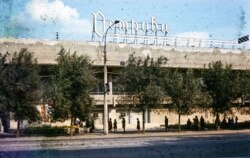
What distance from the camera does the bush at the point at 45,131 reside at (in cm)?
3805

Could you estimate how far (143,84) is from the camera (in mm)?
41812

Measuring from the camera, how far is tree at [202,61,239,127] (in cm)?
4506

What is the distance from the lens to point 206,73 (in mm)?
46312

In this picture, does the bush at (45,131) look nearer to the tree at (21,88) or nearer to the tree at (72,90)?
the tree at (72,90)

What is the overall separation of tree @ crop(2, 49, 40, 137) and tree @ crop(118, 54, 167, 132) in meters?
8.76

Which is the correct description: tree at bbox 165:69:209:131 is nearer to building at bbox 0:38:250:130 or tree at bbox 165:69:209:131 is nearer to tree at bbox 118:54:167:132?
tree at bbox 118:54:167:132

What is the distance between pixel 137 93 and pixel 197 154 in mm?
24333

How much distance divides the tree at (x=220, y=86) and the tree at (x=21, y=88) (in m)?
17.4

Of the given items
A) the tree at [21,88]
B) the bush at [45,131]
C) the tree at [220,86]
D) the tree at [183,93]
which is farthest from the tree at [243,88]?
the tree at [21,88]

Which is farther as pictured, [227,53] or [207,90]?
[227,53]

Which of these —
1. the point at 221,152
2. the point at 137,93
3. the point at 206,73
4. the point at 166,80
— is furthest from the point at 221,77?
the point at 221,152

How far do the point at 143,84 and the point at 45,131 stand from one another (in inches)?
372

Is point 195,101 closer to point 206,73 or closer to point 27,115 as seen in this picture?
point 206,73

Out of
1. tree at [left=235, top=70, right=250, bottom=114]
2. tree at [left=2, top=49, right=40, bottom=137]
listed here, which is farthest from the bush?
tree at [left=235, top=70, right=250, bottom=114]
